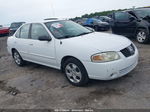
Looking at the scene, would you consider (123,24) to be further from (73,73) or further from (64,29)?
(73,73)

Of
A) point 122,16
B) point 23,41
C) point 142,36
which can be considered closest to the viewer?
point 23,41

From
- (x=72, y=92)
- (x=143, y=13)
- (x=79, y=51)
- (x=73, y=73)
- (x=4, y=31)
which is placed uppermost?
(x=143, y=13)

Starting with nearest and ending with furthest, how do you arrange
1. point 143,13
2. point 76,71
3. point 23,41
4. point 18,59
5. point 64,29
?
point 76,71 < point 64,29 < point 23,41 < point 18,59 < point 143,13

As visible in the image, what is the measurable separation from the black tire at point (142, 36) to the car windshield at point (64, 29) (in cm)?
377

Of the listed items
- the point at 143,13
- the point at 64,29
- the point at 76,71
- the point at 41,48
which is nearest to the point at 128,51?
the point at 76,71

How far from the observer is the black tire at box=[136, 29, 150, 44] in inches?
308

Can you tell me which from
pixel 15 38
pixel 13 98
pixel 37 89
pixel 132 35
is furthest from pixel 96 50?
pixel 132 35

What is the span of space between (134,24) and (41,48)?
512 centimetres

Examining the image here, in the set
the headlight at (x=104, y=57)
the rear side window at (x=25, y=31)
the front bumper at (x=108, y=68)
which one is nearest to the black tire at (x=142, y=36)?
the front bumper at (x=108, y=68)

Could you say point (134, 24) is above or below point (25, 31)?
below

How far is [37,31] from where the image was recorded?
5.39 m

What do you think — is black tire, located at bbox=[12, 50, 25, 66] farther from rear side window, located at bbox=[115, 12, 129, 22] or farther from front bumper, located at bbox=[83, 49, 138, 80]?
rear side window, located at bbox=[115, 12, 129, 22]

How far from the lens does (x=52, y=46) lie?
4.71 m

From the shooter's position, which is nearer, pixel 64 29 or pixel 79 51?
pixel 79 51
